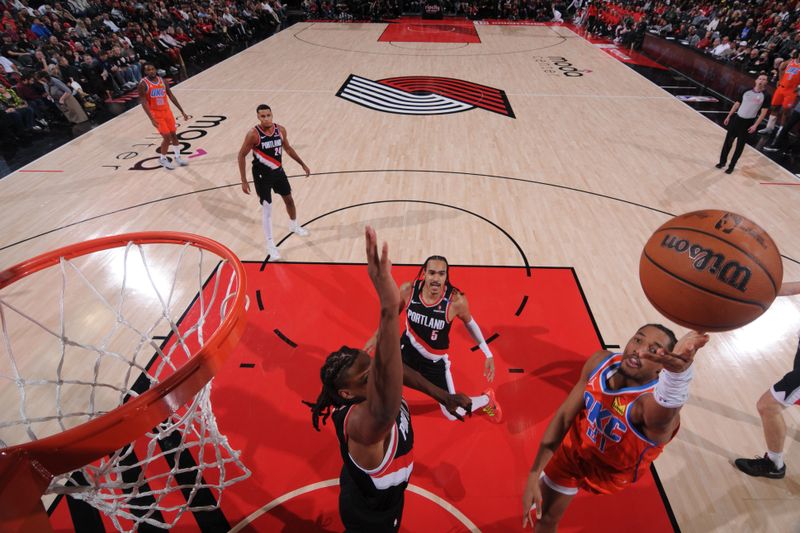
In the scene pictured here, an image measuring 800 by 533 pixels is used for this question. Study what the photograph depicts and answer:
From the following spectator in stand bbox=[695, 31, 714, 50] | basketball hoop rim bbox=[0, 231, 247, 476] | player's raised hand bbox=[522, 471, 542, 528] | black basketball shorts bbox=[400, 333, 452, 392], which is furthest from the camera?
spectator in stand bbox=[695, 31, 714, 50]

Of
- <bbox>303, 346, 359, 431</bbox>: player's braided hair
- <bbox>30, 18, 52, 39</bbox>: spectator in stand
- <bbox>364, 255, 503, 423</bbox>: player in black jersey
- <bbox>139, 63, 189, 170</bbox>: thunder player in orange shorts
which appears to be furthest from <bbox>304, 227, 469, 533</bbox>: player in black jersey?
<bbox>30, 18, 52, 39</bbox>: spectator in stand

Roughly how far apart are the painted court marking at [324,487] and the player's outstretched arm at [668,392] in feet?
4.46

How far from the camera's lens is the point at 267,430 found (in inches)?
133

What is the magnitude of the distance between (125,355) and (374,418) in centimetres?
345

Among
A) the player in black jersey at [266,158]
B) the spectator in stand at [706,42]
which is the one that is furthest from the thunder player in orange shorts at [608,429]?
the spectator in stand at [706,42]

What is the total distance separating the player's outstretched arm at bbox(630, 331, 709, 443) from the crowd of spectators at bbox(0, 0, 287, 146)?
10933 mm

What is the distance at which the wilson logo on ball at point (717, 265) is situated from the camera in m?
2.10

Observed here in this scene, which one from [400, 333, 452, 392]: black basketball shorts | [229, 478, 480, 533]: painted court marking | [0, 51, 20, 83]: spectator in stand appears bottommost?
[229, 478, 480, 533]: painted court marking

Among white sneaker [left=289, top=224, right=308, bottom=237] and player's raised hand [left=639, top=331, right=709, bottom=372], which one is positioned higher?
player's raised hand [left=639, top=331, right=709, bottom=372]

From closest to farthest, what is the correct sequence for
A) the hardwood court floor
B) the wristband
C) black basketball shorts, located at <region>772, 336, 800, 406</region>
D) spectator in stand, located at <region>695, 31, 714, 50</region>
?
the wristband
black basketball shorts, located at <region>772, 336, 800, 406</region>
the hardwood court floor
spectator in stand, located at <region>695, 31, 714, 50</region>

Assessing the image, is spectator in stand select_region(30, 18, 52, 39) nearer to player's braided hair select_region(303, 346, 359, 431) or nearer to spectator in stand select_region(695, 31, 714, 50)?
player's braided hair select_region(303, 346, 359, 431)

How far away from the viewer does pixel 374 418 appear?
1585 mm

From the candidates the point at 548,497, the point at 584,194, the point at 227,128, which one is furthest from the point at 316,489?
the point at 227,128

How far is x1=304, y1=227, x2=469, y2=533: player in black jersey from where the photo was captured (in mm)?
1412
